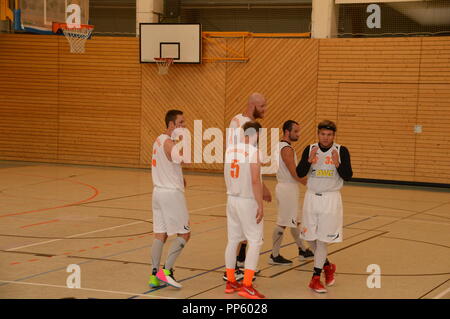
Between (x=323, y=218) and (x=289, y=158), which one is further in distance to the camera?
(x=289, y=158)

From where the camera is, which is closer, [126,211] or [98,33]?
[126,211]

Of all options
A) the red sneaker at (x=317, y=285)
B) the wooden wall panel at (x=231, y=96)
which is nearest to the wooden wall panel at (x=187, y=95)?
the wooden wall panel at (x=231, y=96)

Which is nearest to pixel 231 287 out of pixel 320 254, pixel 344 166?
pixel 320 254

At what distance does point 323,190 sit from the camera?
708 centimetres

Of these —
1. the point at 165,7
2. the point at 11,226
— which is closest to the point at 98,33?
the point at 165,7

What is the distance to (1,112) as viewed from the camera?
70.3 feet

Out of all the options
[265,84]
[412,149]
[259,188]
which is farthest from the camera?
[265,84]

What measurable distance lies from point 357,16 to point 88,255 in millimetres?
13372

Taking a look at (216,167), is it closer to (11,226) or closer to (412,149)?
(412,149)

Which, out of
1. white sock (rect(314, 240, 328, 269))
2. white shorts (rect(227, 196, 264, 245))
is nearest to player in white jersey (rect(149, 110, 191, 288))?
white shorts (rect(227, 196, 264, 245))

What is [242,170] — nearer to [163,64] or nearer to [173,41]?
[173,41]

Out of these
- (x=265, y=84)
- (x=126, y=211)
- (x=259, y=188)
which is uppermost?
(x=265, y=84)

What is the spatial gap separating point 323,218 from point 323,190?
11.9 inches

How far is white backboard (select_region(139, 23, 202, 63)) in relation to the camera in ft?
63.1
